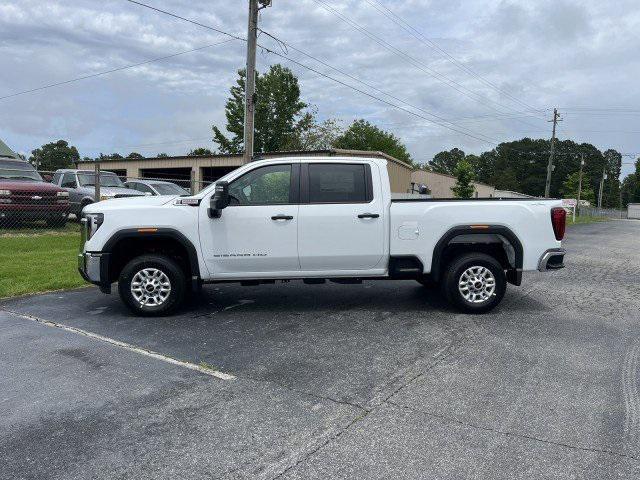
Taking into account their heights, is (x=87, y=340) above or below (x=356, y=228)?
below

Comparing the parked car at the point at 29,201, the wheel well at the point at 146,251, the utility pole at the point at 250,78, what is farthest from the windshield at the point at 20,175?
the wheel well at the point at 146,251

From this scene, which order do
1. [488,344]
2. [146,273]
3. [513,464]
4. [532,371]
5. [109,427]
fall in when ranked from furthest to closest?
[146,273] < [488,344] < [532,371] < [109,427] < [513,464]

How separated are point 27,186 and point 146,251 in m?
8.83

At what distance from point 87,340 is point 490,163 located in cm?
14191

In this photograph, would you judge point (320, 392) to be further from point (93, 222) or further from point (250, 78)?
point (250, 78)

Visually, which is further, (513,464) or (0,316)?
(0,316)

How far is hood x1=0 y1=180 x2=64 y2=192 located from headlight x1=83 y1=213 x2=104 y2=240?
27.5 feet

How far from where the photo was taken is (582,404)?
4.04m

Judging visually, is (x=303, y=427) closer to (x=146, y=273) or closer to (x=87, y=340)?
(x=87, y=340)

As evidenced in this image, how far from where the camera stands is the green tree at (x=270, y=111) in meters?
61.5

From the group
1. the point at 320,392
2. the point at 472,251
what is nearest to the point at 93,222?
the point at 320,392

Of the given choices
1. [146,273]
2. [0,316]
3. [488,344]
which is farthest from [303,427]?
[0,316]

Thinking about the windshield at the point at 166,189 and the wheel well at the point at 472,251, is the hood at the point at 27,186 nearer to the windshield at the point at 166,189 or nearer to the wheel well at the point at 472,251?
the windshield at the point at 166,189

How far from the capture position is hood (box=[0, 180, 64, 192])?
43.2ft
